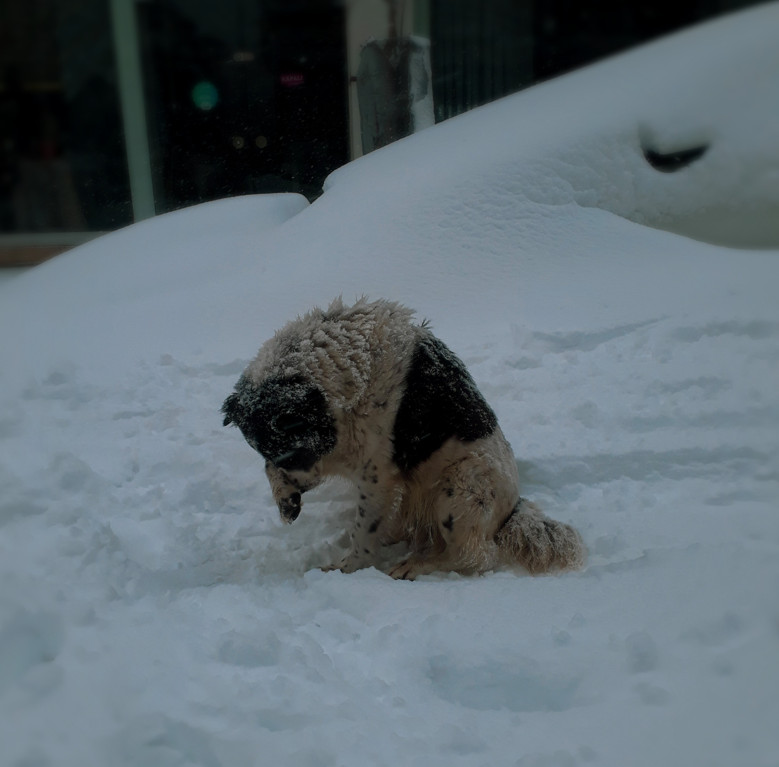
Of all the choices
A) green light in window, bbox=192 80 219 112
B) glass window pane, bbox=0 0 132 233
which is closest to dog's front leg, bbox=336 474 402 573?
green light in window, bbox=192 80 219 112

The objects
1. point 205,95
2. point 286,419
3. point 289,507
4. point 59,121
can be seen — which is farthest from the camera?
point 59,121

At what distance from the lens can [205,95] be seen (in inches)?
143

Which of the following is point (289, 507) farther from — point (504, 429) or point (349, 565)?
point (504, 429)

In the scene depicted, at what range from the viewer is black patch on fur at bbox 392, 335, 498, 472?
102 inches

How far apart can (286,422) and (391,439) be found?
1.53 ft

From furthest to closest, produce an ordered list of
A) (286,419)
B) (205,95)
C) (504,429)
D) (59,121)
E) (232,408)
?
1. (59,121)
2. (205,95)
3. (504,429)
4. (232,408)
5. (286,419)

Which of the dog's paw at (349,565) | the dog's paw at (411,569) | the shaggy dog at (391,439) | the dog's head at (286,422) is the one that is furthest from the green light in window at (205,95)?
the dog's paw at (411,569)

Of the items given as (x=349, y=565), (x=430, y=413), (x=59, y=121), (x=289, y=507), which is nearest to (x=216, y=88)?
(x=59, y=121)

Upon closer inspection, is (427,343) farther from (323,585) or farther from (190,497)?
(190,497)

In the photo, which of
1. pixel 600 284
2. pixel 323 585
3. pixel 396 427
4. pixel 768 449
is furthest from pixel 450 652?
pixel 600 284

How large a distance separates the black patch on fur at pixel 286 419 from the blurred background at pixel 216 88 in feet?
5.25

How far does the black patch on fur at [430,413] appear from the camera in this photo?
2.60 metres

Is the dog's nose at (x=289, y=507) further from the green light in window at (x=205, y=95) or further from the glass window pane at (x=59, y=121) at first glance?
the glass window pane at (x=59, y=121)

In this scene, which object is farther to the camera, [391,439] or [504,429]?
[504,429]
